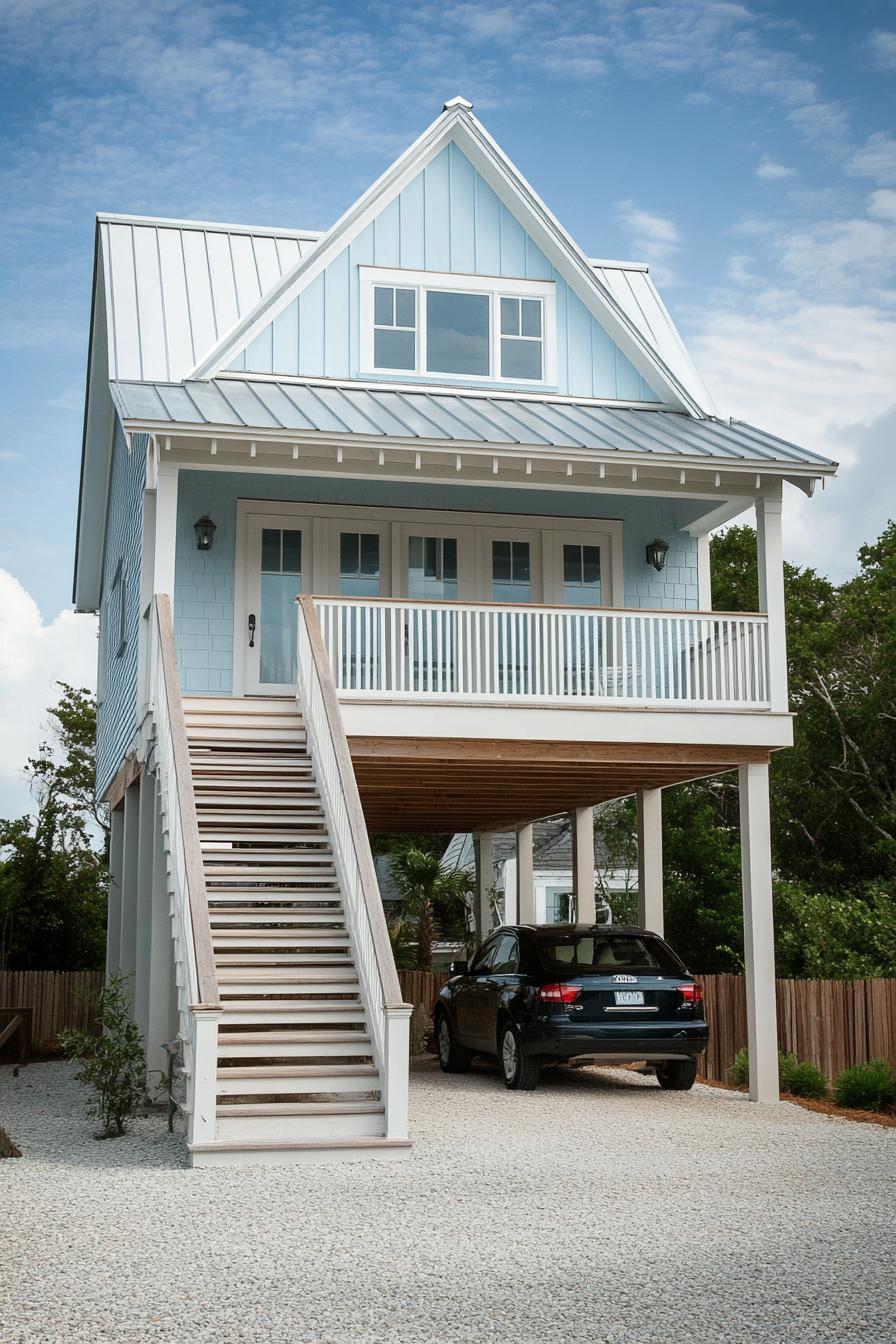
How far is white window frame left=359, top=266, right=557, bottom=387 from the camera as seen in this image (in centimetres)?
1777

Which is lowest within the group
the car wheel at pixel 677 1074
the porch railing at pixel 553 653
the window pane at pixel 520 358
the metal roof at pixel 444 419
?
the car wheel at pixel 677 1074

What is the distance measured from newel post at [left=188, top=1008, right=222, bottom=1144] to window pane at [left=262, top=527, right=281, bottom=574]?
8.12 m

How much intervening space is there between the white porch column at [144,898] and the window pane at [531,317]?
23.7ft

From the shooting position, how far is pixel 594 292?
18.2 metres

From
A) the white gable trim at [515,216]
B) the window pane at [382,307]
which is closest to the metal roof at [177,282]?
the white gable trim at [515,216]

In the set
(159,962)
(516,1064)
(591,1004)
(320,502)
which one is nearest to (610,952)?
(591,1004)

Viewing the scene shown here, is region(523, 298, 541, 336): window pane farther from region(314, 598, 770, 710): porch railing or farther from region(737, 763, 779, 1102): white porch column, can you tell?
region(737, 763, 779, 1102): white porch column

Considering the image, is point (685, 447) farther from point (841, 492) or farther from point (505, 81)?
point (841, 492)

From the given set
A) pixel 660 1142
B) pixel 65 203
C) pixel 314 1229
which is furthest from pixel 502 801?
pixel 65 203

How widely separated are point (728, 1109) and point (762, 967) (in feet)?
6.35

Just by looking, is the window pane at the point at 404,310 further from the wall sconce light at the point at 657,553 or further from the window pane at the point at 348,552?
the wall sconce light at the point at 657,553

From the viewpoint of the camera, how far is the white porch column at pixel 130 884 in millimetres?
17812

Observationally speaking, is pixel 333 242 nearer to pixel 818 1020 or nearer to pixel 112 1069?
pixel 112 1069

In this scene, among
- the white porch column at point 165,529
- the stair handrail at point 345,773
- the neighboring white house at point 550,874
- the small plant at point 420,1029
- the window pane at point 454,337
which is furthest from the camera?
the neighboring white house at point 550,874
